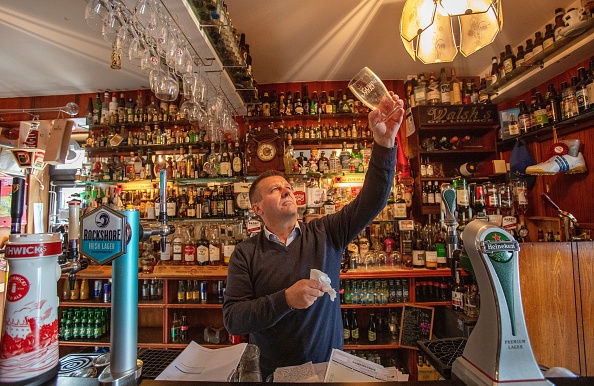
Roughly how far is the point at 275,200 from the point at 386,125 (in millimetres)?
671

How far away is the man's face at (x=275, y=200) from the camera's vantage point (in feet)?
4.97

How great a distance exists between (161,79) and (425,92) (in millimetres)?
2783

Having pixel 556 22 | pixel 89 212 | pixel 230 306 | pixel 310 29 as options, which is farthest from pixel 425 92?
pixel 89 212

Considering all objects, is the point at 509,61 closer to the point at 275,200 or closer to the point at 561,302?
the point at 561,302

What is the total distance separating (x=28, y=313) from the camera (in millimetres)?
590

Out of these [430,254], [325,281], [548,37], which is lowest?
[430,254]

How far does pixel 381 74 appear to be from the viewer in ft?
12.4

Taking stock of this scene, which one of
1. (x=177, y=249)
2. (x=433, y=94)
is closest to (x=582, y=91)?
(x=433, y=94)

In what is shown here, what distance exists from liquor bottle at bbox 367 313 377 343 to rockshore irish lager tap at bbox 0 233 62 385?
2806 mm

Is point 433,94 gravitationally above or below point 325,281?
above

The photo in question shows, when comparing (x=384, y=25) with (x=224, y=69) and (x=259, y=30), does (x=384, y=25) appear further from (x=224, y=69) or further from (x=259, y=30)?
(x=224, y=69)

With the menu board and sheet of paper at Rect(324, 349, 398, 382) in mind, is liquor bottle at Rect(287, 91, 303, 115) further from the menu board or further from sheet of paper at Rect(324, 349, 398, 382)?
sheet of paper at Rect(324, 349, 398, 382)

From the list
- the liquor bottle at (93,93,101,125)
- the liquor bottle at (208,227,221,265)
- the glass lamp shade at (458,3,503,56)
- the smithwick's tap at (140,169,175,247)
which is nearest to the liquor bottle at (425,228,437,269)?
the glass lamp shade at (458,3,503,56)

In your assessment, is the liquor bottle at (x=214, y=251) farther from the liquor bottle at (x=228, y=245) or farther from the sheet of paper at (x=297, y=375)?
the sheet of paper at (x=297, y=375)
